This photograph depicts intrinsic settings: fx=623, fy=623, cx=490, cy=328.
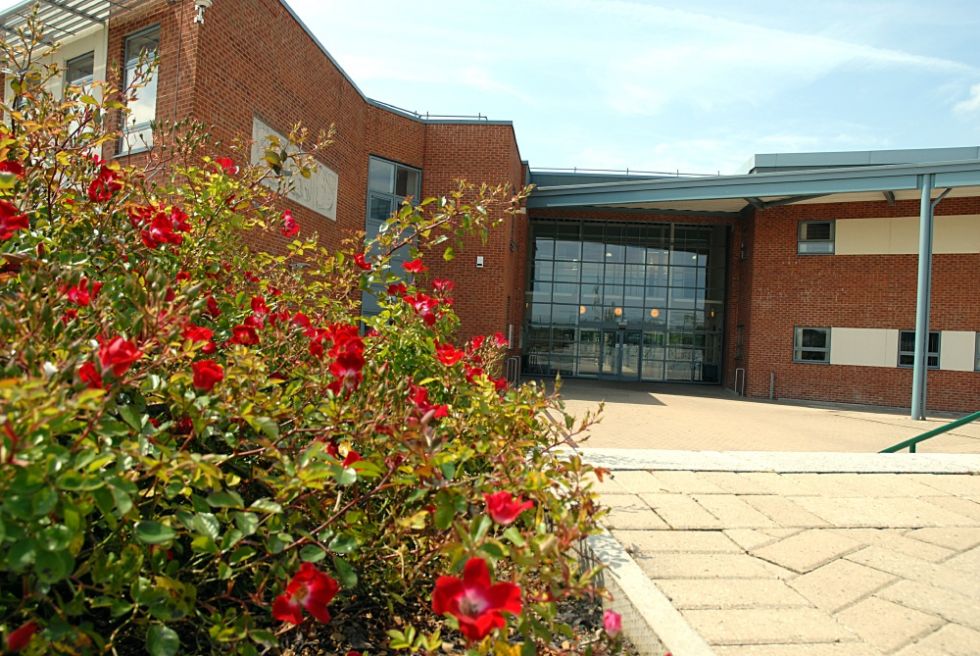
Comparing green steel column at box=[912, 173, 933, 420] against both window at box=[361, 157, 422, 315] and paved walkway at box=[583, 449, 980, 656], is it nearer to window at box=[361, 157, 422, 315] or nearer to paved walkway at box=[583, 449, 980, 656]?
paved walkway at box=[583, 449, 980, 656]

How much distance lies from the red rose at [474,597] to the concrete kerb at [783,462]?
3.65m

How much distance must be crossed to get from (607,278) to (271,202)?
67.0ft

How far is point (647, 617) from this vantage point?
6.77ft

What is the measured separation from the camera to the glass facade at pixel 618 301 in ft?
73.2

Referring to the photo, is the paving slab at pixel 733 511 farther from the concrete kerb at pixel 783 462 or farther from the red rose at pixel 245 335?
the red rose at pixel 245 335

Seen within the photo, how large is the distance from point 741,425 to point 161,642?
12062 millimetres

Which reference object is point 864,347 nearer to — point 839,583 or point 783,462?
point 783,462

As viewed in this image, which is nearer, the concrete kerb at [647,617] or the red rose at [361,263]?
the concrete kerb at [647,617]

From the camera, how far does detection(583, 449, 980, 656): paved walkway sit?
7.10ft

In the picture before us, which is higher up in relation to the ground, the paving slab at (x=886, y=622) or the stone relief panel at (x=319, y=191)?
the stone relief panel at (x=319, y=191)

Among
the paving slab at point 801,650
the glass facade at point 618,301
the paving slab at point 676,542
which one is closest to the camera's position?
the paving slab at point 801,650

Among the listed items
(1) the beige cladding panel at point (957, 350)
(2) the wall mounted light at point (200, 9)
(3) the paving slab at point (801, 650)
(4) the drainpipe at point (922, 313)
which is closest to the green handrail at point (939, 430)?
(3) the paving slab at point (801, 650)

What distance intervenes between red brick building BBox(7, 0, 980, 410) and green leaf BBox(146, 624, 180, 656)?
8.44 m

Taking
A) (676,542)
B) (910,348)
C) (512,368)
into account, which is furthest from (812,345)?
(676,542)
